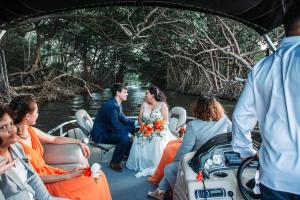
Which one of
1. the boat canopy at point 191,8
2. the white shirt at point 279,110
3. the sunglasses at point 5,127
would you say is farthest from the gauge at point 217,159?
the boat canopy at point 191,8

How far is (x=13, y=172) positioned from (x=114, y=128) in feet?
10.8

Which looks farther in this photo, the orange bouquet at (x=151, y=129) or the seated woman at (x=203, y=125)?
the orange bouquet at (x=151, y=129)

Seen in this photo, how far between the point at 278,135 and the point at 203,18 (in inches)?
679

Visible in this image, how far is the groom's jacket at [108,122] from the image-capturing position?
560 centimetres

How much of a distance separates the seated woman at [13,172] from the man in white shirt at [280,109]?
1378 mm

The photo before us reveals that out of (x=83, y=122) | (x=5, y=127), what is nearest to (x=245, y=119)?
(x=5, y=127)

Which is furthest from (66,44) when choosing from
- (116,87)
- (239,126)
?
(239,126)

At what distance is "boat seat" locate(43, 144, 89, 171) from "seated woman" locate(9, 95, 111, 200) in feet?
1.54

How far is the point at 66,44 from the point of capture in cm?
3041

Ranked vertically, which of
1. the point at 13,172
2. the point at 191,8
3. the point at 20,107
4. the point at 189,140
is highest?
the point at 191,8

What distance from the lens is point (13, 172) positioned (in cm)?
235

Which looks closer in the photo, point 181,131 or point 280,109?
point 280,109

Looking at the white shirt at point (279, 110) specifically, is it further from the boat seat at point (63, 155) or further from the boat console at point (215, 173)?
the boat seat at point (63, 155)

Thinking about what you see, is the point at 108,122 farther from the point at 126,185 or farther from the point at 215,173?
the point at 215,173
